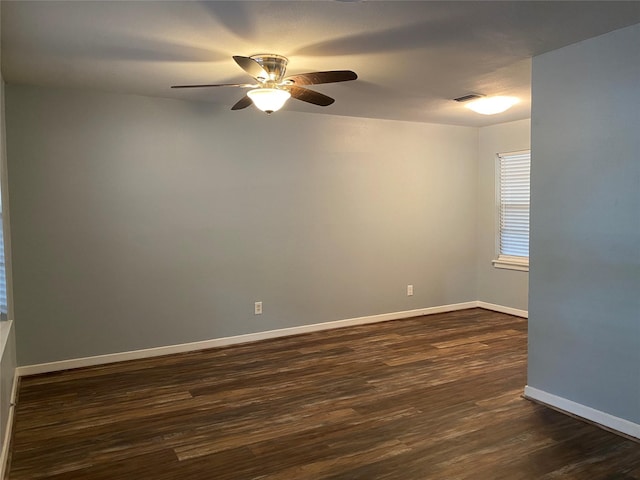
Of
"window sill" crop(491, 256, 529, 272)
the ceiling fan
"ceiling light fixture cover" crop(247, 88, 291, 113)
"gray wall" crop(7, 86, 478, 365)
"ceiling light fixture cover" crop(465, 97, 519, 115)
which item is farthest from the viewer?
"window sill" crop(491, 256, 529, 272)

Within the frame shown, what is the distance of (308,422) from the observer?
9.98 feet

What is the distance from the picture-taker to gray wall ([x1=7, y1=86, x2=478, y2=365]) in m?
3.96

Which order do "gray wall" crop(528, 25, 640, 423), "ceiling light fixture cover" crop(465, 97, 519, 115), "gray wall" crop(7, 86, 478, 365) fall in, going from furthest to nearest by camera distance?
1. "ceiling light fixture cover" crop(465, 97, 519, 115)
2. "gray wall" crop(7, 86, 478, 365)
3. "gray wall" crop(528, 25, 640, 423)

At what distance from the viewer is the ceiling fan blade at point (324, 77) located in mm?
2786

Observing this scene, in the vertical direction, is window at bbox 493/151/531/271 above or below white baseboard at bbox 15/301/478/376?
above

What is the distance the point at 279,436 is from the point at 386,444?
2.06ft

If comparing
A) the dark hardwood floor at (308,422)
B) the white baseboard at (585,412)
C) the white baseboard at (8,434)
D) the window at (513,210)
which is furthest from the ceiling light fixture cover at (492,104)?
the white baseboard at (8,434)

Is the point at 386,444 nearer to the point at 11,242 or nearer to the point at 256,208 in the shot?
the point at 256,208

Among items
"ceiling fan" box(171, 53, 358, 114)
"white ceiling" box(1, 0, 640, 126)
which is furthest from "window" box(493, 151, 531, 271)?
"ceiling fan" box(171, 53, 358, 114)

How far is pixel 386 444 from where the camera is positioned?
2746 millimetres

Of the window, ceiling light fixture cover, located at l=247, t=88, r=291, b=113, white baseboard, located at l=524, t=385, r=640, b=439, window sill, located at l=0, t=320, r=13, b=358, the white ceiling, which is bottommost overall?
white baseboard, located at l=524, t=385, r=640, b=439

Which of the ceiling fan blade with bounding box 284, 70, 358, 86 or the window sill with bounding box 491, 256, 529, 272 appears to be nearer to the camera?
the ceiling fan blade with bounding box 284, 70, 358, 86

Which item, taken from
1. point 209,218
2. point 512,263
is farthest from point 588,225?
point 209,218

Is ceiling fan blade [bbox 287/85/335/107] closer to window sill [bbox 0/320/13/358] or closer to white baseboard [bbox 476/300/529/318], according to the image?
window sill [bbox 0/320/13/358]
